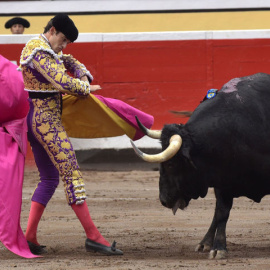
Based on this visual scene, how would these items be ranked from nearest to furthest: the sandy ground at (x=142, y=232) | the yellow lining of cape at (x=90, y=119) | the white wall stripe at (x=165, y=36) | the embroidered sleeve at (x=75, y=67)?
the sandy ground at (x=142, y=232)
the embroidered sleeve at (x=75, y=67)
the yellow lining of cape at (x=90, y=119)
the white wall stripe at (x=165, y=36)

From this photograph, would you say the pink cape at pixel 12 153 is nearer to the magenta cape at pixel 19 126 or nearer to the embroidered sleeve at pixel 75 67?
the magenta cape at pixel 19 126

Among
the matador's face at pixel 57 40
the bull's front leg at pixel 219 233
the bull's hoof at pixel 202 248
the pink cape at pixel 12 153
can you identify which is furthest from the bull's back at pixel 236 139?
the pink cape at pixel 12 153

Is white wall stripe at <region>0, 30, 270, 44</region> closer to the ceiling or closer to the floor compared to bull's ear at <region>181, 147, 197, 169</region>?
closer to the ceiling

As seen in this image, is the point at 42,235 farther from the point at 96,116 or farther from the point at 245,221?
the point at 245,221

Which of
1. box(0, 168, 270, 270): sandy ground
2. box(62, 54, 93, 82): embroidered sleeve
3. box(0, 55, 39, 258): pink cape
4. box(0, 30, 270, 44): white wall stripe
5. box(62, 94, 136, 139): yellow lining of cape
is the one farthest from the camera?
box(0, 30, 270, 44): white wall stripe

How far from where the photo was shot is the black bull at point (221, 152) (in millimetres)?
4371

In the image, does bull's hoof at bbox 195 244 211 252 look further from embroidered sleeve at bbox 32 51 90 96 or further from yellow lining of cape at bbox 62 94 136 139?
embroidered sleeve at bbox 32 51 90 96

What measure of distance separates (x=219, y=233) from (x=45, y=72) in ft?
3.87

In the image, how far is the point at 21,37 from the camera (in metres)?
8.44

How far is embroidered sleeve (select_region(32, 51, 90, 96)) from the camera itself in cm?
429

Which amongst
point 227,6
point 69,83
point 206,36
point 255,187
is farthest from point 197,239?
point 227,6

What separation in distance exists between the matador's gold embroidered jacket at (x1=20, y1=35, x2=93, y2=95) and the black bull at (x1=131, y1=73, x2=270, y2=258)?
1.41 ft

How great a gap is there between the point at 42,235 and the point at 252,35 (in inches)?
160

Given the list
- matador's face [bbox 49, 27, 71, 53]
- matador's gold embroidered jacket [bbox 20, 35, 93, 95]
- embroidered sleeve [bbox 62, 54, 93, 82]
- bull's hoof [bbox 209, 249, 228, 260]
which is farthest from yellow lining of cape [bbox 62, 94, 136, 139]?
bull's hoof [bbox 209, 249, 228, 260]
